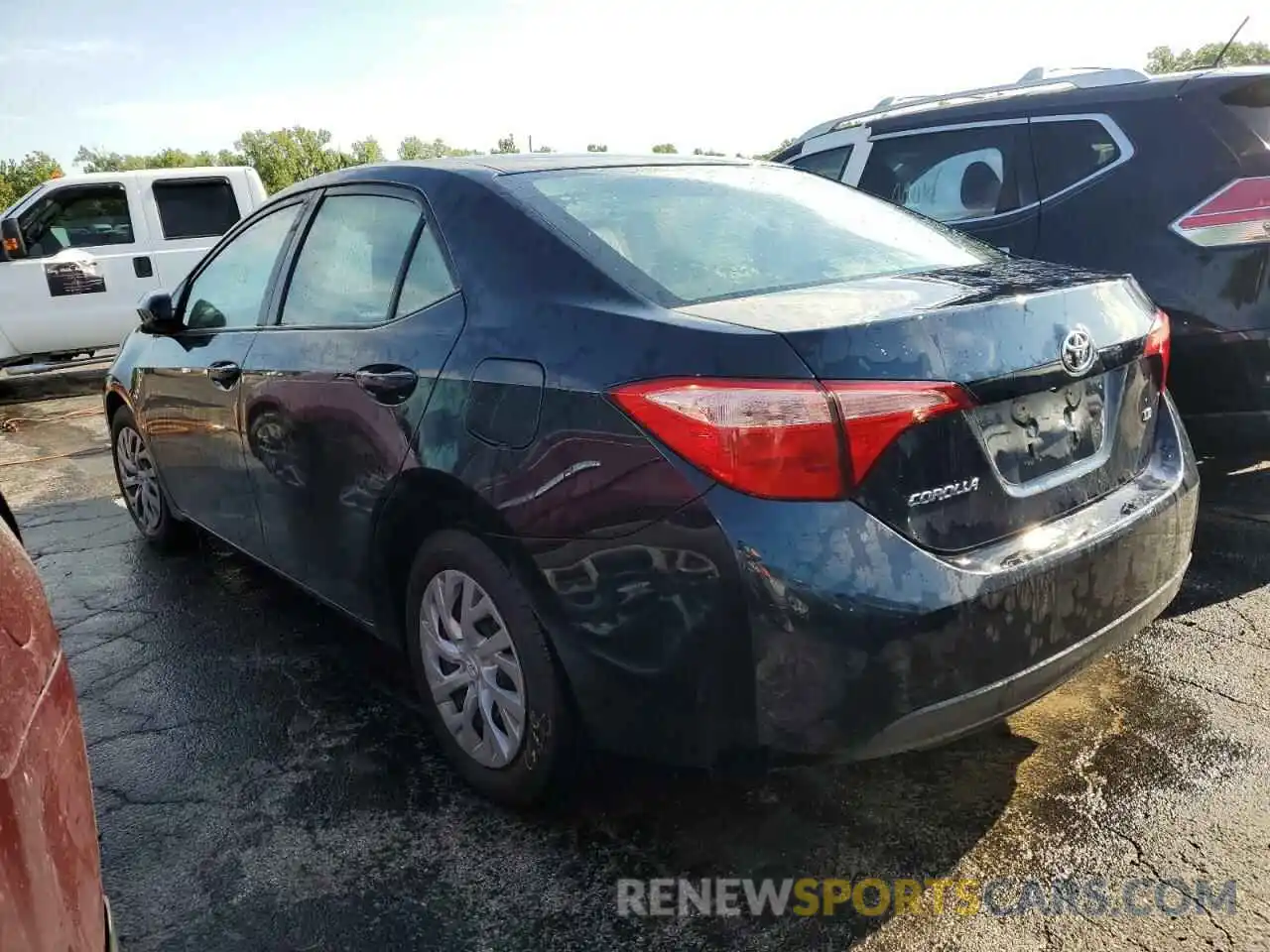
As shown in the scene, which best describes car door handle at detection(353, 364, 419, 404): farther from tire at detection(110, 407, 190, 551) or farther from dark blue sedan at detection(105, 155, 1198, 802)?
tire at detection(110, 407, 190, 551)

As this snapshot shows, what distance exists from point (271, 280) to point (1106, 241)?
3233 mm

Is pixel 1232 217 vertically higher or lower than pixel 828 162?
lower

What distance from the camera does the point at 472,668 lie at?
2.57 metres

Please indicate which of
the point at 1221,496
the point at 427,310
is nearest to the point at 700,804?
the point at 427,310

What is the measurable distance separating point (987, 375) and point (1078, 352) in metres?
0.32

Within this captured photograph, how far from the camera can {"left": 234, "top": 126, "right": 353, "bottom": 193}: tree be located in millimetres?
54688

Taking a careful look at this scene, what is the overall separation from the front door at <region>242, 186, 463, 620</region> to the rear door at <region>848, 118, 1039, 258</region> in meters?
2.87

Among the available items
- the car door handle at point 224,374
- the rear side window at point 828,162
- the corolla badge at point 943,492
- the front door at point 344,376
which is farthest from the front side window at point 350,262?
the rear side window at point 828,162

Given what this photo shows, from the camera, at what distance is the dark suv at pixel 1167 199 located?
3.77 metres

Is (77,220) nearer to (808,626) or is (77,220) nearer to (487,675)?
(487,675)

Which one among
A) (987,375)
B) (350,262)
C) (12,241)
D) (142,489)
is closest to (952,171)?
(350,262)

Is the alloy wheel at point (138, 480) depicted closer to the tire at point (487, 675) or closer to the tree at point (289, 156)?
the tire at point (487, 675)

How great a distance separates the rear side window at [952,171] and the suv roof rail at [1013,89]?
0.17 metres

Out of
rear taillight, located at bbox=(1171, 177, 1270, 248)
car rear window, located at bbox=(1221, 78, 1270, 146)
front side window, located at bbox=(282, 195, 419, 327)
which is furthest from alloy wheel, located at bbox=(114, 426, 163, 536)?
car rear window, located at bbox=(1221, 78, 1270, 146)
